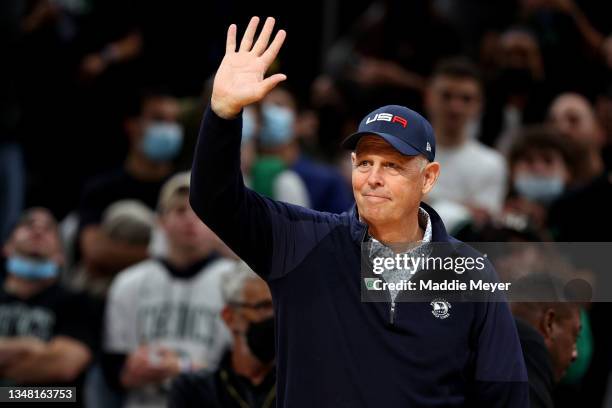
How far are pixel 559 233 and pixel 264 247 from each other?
3.52 meters

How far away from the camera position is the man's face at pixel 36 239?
686 cm

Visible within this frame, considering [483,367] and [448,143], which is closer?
[483,367]

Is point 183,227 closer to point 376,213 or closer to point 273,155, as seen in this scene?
point 273,155

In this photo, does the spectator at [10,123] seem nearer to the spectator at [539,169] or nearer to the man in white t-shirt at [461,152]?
the man in white t-shirt at [461,152]

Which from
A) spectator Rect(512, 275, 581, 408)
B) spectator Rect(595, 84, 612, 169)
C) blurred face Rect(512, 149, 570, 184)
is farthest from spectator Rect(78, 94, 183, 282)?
spectator Rect(512, 275, 581, 408)

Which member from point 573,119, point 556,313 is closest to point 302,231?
point 556,313

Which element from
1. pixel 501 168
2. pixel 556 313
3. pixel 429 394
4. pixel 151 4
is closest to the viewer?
pixel 429 394

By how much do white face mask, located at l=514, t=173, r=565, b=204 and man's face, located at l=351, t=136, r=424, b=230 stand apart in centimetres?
373

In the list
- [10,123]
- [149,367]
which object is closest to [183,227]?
[149,367]

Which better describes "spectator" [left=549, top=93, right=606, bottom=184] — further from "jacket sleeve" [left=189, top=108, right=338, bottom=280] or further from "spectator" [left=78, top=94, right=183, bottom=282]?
"jacket sleeve" [left=189, top=108, right=338, bottom=280]

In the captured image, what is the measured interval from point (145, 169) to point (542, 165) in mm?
2786

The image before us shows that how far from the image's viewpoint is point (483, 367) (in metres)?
3.61

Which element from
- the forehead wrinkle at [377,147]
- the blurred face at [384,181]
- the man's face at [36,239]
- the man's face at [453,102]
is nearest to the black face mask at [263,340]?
the blurred face at [384,181]

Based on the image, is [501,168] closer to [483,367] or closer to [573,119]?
[573,119]
